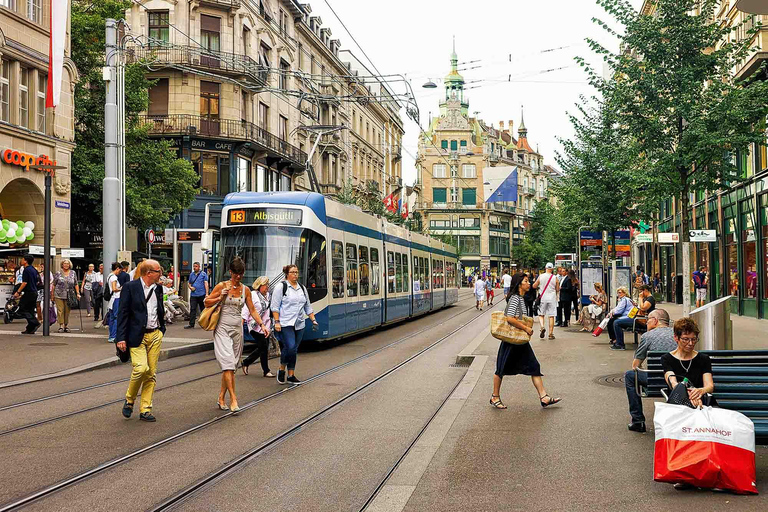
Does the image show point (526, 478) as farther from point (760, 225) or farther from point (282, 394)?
point (760, 225)

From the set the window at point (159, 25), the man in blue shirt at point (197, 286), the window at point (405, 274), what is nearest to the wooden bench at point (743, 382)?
the man in blue shirt at point (197, 286)

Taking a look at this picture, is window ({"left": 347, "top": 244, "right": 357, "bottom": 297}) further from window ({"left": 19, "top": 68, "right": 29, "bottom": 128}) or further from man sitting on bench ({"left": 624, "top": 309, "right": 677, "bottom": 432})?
window ({"left": 19, "top": 68, "right": 29, "bottom": 128})

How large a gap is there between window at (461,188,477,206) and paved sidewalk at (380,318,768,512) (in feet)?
287

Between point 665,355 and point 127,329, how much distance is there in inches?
212

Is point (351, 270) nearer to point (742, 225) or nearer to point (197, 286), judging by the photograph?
point (197, 286)

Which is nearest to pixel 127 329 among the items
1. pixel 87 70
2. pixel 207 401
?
pixel 207 401

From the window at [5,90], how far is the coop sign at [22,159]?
1.12 meters

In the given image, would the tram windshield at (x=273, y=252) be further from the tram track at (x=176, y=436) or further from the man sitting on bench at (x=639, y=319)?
the man sitting on bench at (x=639, y=319)

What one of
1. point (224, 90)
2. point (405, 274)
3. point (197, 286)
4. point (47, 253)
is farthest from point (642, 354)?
point (224, 90)

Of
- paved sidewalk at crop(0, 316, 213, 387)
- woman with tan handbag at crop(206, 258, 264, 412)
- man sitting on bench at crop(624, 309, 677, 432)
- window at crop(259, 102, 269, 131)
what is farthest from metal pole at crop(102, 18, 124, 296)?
window at crop(259, 102, 269, 131)

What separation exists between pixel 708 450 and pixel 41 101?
25.9 m

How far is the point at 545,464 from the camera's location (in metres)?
6.82

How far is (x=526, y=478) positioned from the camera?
6.35m

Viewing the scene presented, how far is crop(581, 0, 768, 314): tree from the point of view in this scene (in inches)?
650
